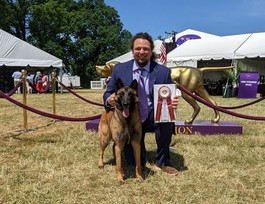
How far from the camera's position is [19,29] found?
41.7m

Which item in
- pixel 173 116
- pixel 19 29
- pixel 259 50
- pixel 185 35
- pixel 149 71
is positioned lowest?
pixel 173 116

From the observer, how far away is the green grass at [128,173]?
3398 millimetres

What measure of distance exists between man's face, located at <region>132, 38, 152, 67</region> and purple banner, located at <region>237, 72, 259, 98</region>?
45.9 feet

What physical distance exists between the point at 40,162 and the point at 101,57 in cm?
3823

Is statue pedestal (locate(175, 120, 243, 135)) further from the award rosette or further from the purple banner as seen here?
the purple banner

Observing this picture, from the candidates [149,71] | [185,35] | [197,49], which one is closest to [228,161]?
[149,71]

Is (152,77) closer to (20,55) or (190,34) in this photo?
(20,55)

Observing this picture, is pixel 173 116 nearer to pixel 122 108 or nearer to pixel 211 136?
pixel 122 108

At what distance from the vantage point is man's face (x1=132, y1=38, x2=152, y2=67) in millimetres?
4027

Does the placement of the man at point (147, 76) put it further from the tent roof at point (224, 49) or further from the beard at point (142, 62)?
the tent roof at point (224, 49)

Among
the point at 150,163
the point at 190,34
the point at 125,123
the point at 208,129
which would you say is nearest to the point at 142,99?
the point at 125,123

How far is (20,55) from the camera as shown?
21.9 m

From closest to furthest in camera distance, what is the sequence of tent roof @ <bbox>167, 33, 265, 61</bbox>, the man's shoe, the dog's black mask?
1. the dog's black mask
2. the man's shoe
3. tent roof @ <bbox>167, 33, 265, 61</bbox>

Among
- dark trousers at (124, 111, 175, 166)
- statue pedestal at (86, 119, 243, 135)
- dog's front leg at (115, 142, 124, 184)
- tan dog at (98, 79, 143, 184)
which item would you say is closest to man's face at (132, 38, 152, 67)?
tan dog at (98, 79, 143, 184)
